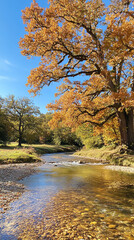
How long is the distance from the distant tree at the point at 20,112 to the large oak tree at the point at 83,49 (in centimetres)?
2808

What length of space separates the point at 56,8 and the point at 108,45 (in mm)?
6315

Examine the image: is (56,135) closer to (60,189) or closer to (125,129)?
(125,129)

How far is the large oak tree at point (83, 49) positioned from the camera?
14320 millimetres

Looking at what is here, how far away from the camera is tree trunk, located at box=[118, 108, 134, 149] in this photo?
17.2 meters

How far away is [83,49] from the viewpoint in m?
16.0

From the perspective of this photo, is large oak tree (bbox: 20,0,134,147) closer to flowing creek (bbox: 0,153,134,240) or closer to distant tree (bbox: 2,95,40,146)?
flowing creek (bbox: 0,153,134,240)

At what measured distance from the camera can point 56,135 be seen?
2387 inches

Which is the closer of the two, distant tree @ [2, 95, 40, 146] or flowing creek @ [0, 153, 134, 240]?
flowing creek @ [0, 153, 134, 240]

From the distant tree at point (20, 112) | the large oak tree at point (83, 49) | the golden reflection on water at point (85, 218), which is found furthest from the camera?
the distant tree at point (20, 112)

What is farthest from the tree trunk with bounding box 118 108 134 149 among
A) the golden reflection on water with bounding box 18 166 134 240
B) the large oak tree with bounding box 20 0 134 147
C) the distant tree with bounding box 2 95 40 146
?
the distant tree with bounding box 2 95 40 146

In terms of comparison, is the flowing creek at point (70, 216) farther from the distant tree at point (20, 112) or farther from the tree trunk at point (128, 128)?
the distant tree at point (20, 112)

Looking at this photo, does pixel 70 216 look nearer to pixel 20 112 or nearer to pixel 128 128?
pixel 128 128

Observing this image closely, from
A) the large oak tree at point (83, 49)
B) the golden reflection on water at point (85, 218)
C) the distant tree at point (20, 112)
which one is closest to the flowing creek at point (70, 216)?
the golden reflection on water at point (85, 218)

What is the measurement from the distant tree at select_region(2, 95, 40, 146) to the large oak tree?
92.1 ft
